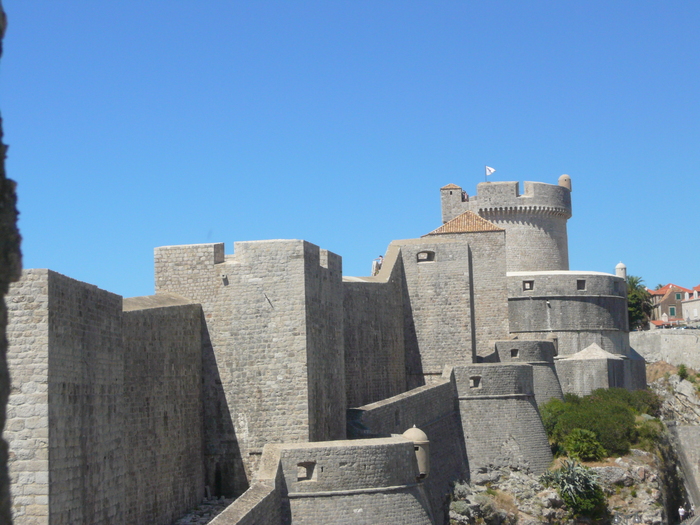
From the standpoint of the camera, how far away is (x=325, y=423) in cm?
1903

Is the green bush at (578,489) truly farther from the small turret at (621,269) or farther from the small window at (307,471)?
the small turret at (621,269)

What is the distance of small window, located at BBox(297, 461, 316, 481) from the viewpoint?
54.3ft

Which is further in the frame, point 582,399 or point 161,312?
point 582,399

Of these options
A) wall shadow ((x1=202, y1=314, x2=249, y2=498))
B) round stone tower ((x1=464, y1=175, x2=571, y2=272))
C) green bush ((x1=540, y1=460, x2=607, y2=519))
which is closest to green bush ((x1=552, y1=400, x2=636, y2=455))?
green bush ((x1=540, y1=460, x2=607, y2=519))

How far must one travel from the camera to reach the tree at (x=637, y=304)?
2238 inches

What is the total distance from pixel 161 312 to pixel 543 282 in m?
18.1

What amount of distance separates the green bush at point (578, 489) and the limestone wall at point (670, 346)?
71.1 feet

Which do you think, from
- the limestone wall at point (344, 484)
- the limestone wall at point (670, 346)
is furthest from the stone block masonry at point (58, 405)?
the limestone wall at point (670, 346)

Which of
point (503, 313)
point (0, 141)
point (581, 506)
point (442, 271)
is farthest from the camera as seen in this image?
point (503, 313)

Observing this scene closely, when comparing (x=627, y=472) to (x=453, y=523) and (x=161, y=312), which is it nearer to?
(x=453, y=523)

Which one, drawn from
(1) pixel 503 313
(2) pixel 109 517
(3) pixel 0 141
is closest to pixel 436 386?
(1) pixel 503 313

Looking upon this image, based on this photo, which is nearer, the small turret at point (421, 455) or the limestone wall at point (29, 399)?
the limestone wall at point (29, 399)

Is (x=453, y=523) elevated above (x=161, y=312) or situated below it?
below

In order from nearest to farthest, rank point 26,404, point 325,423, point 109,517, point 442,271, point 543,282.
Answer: point 26,404
point 109,517
point 325,423
point 442,271
point 543,282
